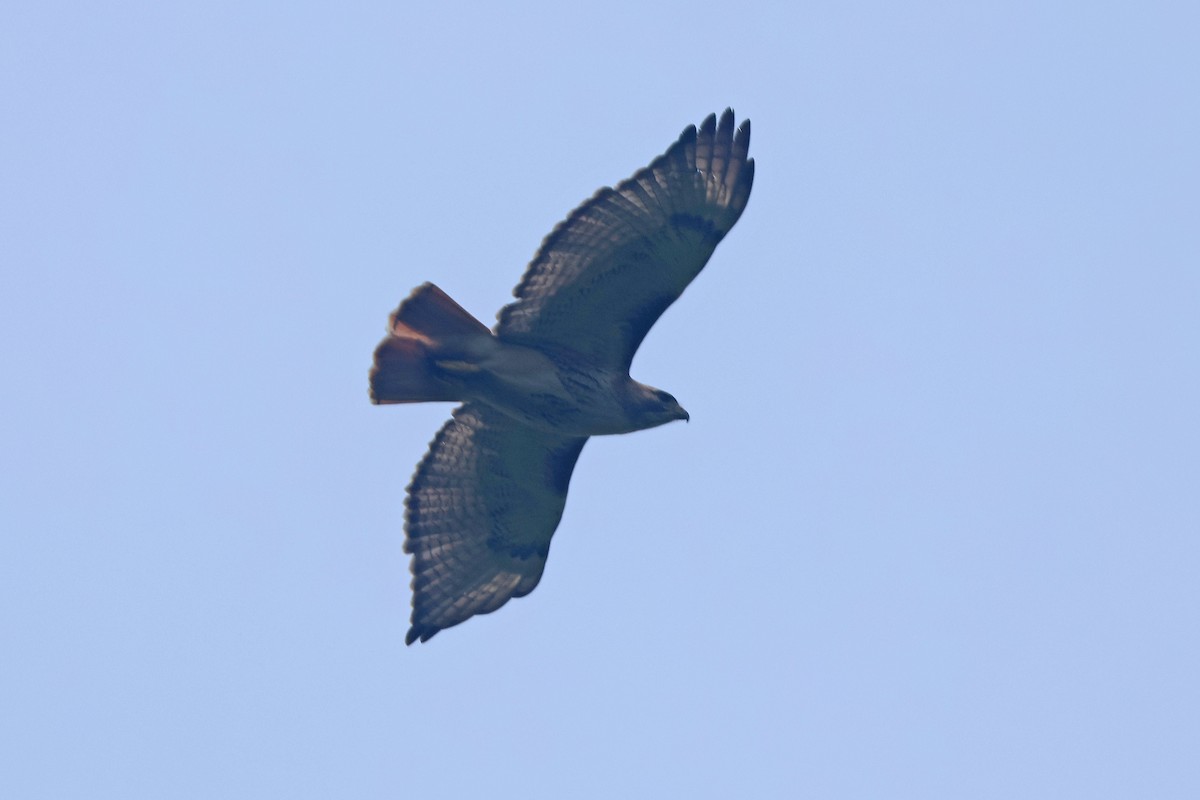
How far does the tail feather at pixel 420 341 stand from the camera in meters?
13.2

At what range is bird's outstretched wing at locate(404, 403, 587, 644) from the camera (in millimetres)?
14477

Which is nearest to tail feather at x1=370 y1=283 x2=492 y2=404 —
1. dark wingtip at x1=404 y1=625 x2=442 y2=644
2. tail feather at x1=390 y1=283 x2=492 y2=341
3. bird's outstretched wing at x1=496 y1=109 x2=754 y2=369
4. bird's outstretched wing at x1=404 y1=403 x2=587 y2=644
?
tail feather at x1=390 y1=283 x2=492 y2=341

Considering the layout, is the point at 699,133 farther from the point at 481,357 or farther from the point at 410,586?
the point at 410,586

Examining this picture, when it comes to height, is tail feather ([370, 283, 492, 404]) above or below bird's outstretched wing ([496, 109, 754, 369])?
below

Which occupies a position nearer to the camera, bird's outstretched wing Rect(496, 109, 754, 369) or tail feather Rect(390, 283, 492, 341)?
bird's outstretched wing Rect(496, 109, 754, 369)

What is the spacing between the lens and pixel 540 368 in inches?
527

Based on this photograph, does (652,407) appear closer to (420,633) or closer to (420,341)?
(420,341)

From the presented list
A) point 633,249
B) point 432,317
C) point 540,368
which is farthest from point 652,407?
point 432,317

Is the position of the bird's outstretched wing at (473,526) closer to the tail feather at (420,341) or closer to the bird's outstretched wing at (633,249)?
the tail feather at (420,341)

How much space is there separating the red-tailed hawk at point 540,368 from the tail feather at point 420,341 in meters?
0.01

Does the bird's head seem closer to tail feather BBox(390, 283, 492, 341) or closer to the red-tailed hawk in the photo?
the red-tailed hawk

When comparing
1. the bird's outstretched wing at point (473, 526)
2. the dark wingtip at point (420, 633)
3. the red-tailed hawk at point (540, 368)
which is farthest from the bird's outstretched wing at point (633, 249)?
the dark wingtip at point (420, 633)

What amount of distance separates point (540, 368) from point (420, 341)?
34.9 inches

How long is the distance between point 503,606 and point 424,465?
4.21ft
